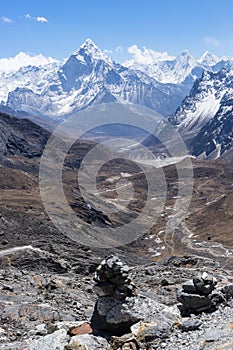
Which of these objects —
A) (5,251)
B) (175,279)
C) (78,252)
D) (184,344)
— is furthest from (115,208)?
(184,344)

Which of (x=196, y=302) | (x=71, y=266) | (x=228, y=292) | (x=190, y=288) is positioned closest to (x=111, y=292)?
(x=190, y=288)

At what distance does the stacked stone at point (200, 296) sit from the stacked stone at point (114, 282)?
102 inches

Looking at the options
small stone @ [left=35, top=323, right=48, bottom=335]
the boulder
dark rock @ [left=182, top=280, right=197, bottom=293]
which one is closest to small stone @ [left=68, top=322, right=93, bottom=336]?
the boulder

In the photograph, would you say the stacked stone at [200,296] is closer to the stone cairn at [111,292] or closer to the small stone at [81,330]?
the stone cairn at [111,292]

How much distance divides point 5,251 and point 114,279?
5260 cm

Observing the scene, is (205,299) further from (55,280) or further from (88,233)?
(88,233)

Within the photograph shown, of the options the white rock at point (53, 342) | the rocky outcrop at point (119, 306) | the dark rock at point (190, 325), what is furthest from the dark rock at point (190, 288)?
the white rock at point (53, 342)

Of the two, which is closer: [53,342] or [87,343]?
[87,343]

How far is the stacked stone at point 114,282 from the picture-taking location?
22875 millimetres

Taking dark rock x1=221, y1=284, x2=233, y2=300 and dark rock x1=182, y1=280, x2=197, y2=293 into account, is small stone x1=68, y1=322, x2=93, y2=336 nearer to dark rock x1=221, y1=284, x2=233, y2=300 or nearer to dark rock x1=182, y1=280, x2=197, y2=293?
dark rock x1=182, y1=280, x2=197, y2=293

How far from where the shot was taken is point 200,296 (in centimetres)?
2267

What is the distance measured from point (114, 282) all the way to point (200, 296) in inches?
167

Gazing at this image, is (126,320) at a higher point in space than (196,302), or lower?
lower

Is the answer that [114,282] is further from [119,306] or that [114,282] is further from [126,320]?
[126,320]
